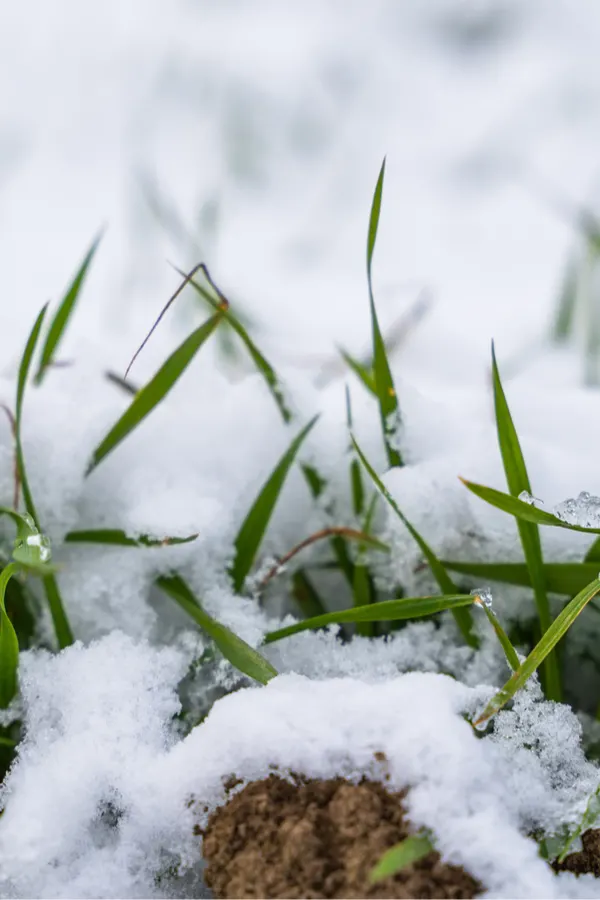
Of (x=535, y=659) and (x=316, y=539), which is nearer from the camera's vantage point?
(x=535, y=659)

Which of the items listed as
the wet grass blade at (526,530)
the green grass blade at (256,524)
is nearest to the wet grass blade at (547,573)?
the wet grass blade at (526,530)

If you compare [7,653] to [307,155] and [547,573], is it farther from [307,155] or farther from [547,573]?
[307,155]

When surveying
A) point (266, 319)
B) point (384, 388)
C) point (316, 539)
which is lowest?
point (266, 319)

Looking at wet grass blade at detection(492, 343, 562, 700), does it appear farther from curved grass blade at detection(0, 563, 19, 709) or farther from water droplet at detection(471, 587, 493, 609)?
curved grass blade at detection(0, 563, 19, 709)

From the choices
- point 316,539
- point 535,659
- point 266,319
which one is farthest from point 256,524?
point 266,319

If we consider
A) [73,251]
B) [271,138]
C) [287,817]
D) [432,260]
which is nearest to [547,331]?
[432,260]

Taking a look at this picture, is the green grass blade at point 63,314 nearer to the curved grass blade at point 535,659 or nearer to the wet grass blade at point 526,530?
the wet grass blade at point 526,530

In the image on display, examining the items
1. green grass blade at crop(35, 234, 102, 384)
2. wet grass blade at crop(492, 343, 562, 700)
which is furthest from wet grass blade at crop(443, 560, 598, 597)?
green grass blade at crop(35, 234, 102, 384)
